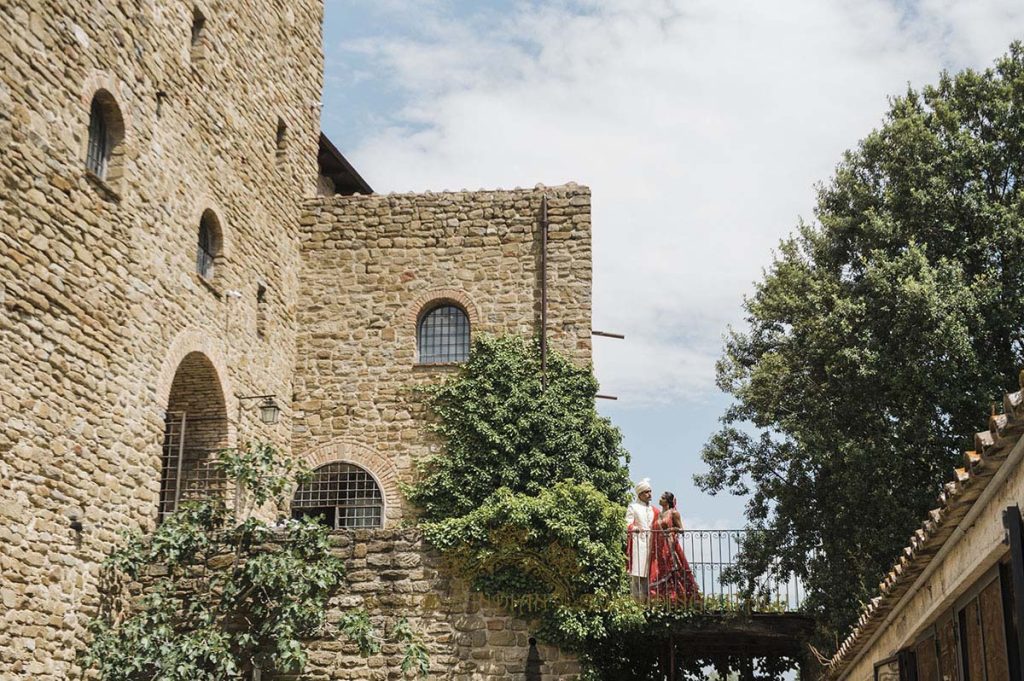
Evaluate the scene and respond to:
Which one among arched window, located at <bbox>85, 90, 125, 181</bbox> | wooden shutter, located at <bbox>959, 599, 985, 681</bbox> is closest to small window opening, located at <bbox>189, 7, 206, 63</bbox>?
arched window, located at <bbox>85, 90, 125, 181</bbox>

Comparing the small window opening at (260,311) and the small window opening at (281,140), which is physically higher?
the small window opening at (281,140)

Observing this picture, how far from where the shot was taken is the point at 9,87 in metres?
11.3

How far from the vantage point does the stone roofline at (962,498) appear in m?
4.70

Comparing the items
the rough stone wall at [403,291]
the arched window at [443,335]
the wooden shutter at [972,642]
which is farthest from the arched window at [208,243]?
the wooden shutter at [972,642]

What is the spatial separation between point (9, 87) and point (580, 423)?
8813 millimetres

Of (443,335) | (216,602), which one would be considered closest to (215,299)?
(443,335)

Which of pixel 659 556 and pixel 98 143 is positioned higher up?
pixel 98 143

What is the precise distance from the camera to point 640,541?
14.7 metres

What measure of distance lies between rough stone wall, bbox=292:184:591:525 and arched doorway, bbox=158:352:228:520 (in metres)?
2.41

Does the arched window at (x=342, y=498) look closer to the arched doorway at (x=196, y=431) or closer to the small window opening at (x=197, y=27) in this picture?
the arched doorway at (x=196, y=431)

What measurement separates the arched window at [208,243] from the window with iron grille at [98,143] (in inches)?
90.8

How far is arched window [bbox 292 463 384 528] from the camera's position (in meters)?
17.6

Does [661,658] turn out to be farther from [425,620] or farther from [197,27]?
[197,27]

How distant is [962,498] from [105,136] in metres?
10.6
